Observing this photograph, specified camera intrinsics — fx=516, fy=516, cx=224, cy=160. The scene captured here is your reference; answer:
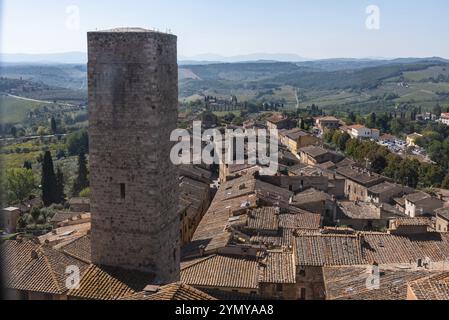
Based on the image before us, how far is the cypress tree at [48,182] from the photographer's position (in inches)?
1889

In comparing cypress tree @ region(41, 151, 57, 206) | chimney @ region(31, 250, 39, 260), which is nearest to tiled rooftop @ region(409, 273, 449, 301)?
chimney @ region(31, 250, 39, 260)

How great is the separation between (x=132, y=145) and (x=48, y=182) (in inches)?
1411

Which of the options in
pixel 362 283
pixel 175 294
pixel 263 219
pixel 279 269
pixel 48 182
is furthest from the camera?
pixel 48 182

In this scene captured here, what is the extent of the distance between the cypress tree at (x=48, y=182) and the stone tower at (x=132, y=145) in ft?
112

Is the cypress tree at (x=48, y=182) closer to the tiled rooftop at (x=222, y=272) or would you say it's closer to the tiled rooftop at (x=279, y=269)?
the tiled rooftop at (x=222, y=272)

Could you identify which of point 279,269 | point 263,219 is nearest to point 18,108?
point 263,219

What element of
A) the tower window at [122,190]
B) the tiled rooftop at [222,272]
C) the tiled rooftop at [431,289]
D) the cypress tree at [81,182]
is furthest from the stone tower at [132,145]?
the cypress tree at [81,182]

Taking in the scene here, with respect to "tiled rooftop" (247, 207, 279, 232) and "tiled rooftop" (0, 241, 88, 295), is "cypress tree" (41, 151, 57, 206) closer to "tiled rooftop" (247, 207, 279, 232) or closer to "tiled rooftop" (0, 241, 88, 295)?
"tiled rooftop" (247, 207, 279, 232)

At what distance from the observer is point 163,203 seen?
15695 mm

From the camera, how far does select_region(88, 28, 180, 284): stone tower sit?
47.9ft

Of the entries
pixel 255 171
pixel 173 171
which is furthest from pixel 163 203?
pixel 255 171

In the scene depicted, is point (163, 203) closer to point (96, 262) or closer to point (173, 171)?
point (173, 171)

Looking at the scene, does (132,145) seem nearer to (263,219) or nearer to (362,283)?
(362,283)

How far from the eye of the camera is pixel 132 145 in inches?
592
